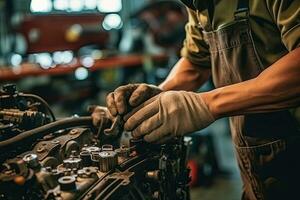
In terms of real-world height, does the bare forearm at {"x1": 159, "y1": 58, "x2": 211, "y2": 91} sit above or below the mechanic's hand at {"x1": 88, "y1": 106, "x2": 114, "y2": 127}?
above

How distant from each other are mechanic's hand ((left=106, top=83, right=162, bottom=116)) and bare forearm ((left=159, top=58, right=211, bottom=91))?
1.33 feet

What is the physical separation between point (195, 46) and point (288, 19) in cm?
53

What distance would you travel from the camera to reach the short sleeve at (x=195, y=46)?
1465 millimetres

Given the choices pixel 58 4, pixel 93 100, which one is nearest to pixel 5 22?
pixel 58 4

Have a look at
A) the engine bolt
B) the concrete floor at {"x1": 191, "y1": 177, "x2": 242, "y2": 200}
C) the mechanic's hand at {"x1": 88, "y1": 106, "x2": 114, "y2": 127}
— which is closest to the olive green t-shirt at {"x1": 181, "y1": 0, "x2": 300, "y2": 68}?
the mechanic's hand at {"x1": 88, "y1": 106, "x2": 114, "y2": 127}

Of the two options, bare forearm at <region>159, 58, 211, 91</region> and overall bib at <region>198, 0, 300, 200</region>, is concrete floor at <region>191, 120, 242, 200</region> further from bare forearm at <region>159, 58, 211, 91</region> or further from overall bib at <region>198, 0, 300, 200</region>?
overall bib at <region>198, 0, 300, 200</region>

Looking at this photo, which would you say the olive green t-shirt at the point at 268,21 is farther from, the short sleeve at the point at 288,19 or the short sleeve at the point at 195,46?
the short sleeve at the point at 195,46

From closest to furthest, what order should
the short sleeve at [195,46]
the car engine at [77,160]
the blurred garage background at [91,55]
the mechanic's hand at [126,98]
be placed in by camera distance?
the car engine at [77,160] → the mechanic's hand at [126,98] → the short sleeve at [195,46] → the blurred garage background at [91,55]

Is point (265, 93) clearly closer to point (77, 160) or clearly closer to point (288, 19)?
point (288, 19)

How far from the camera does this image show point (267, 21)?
1.11m

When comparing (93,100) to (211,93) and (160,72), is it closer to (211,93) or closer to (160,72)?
(160,72)

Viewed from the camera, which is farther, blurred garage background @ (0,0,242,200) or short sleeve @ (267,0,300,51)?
blurred garage background @ (0,0,242,200)

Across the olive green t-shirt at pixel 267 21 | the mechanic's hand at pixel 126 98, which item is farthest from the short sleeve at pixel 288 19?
the mechanic's hand at pixel 126 98

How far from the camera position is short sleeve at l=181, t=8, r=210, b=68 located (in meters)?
1.46
